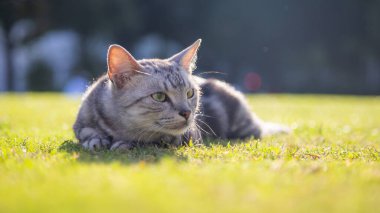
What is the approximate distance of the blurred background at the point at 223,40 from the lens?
89.2 feet

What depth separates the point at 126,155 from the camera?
3256 mm

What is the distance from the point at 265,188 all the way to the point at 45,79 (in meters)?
26.6

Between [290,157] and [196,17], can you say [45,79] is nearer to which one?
[196,17]

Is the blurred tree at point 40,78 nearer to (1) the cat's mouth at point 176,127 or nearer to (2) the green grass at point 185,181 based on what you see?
(2) the green grass at point 185,181

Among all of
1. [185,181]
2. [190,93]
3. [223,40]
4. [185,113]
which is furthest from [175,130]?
[223,40]

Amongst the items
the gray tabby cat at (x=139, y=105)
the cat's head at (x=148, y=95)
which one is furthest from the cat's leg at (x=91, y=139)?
the cat's head at (x=148, y=95)

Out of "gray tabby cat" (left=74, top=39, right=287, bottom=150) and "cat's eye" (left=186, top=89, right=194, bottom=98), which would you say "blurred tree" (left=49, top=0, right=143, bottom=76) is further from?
"cat's eye" (left=186, top=89, right=194, bottom=98)

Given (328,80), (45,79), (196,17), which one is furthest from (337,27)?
(45,79)

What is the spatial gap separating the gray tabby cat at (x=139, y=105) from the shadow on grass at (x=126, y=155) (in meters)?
0.14

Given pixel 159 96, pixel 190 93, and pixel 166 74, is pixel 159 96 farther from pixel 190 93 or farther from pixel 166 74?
pixel 190 93

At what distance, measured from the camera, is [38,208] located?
71.0 inches

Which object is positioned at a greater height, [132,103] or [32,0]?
[32,0]

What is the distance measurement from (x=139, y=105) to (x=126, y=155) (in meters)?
0.55

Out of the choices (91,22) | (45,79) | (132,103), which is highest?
(91,22)
